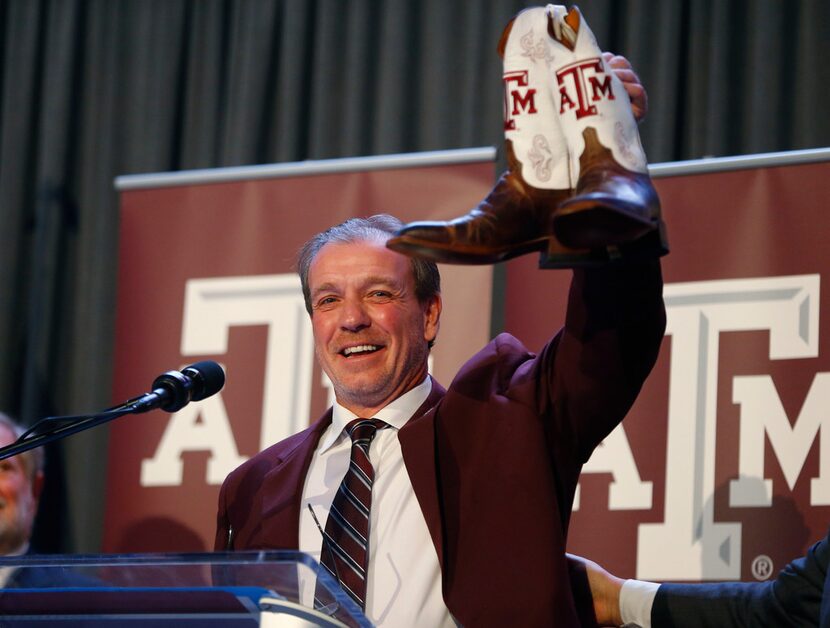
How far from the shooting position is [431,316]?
2426mm

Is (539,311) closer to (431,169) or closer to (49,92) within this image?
(431,169)

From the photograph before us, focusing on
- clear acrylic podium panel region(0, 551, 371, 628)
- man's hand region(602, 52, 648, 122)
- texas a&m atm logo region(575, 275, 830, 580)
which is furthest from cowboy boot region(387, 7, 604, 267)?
texas a&m atm logo region(575, 275, 830, 580)

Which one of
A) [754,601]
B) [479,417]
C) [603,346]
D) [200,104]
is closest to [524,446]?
[479,417]

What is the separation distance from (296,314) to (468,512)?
1640mm

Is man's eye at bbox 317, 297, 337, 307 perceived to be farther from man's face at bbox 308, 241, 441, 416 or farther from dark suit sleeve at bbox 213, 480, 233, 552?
dark suit sleeve at bbox 213, 480, 233, 552

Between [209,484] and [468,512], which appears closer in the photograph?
[468,512]

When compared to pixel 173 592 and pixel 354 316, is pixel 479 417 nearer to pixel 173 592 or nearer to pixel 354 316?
pixel 354 316

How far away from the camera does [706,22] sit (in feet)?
12.3

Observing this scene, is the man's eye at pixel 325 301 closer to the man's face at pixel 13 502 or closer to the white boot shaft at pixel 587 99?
the white boot shaft at pixel 587 99

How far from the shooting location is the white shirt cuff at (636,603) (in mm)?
2408

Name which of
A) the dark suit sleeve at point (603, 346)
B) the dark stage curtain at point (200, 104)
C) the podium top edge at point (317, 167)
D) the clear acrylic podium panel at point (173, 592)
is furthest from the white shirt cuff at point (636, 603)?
the dark stage curtain at point (200, 104)

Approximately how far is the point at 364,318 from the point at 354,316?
0.02 m

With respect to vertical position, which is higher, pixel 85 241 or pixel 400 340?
pixel 85 241

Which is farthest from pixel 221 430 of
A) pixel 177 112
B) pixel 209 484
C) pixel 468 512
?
pixel 468 512
